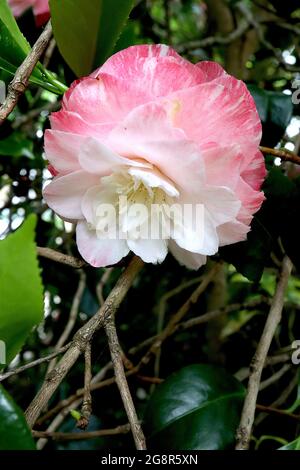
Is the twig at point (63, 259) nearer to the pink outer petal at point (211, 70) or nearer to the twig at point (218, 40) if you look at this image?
the pink outer petal at point (211, 70)

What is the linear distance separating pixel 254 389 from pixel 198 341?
759 mm

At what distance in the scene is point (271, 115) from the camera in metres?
0.77

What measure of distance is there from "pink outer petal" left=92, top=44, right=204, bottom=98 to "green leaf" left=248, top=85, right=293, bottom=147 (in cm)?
30

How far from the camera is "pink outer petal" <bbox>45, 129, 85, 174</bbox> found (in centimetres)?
48

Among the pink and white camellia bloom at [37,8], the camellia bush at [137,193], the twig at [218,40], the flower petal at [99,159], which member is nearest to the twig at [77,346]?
the camellia bush at [137,193]

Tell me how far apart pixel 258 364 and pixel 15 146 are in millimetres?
622

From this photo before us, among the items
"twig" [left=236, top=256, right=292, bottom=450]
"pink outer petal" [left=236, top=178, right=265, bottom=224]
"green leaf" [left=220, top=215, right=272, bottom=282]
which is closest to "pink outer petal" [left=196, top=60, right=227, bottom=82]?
"pink outer petal" [left=236, top=178, right=265, bottom=224]

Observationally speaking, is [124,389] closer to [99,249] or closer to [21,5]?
[99,249]

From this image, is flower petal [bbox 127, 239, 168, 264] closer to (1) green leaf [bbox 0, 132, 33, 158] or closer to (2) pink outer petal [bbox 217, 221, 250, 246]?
(2) pink outer petal [bbox 217, 221, 250, 246]

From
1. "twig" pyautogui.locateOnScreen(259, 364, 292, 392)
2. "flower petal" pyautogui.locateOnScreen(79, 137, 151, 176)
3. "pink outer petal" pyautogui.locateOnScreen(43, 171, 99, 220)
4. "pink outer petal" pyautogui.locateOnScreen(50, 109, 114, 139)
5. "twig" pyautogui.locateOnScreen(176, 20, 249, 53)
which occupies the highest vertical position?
"pink outer petal" pyautogui.locateOnScreen(50, 109, 114, 139)

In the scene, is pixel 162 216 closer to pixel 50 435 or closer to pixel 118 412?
pixel 50 435

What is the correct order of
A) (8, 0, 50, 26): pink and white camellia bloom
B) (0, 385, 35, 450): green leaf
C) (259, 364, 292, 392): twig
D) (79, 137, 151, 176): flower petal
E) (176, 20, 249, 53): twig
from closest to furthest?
1. (0, 385, 35, 450): green leaf
2. (79, 137, 151, 176): flower petal
3. (8, 0, 50, 26): pink and white camellia bloom
4. (259, 364, 292, 392): twig
5. (176, 20, 249, 53): twig

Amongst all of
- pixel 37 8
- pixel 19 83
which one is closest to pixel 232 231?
pixel 19 83
